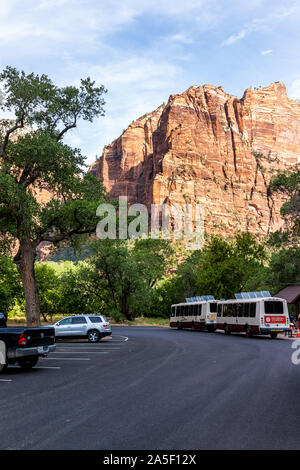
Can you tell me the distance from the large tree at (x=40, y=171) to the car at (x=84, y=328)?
2.68 m

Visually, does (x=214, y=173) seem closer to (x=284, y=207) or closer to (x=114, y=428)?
(x=284, y=207)

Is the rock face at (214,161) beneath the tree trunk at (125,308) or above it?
above

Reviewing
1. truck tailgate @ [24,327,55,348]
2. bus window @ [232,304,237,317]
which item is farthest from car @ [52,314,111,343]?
truck tailgate @ [24,327,55,348]

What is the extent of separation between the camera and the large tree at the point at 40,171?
24797 millimetres

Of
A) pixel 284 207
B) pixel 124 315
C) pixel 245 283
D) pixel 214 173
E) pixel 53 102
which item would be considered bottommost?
pixel 124 315

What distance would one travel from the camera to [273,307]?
30328mm

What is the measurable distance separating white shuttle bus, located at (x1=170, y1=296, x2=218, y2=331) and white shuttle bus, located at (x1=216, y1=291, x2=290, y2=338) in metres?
4.71

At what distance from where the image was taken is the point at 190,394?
9.59 m

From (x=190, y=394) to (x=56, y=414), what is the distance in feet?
10.0

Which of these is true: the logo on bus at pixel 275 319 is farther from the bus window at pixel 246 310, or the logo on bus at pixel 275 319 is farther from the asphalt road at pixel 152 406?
the asphalt road at pixel 152 406

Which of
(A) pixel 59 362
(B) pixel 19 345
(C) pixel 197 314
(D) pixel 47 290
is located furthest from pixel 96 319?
(D) pixel 47 290

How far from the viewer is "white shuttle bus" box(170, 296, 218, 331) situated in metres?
40.6

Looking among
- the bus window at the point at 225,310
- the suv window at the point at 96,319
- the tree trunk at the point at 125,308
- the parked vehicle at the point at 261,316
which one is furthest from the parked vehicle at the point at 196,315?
the suv window at the point at 96,319
